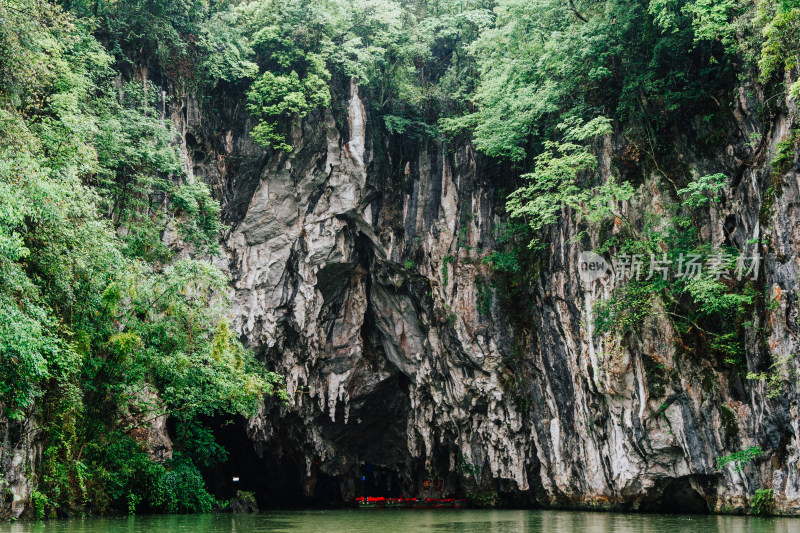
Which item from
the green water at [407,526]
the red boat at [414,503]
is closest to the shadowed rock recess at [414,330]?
the red boat at [414,503]

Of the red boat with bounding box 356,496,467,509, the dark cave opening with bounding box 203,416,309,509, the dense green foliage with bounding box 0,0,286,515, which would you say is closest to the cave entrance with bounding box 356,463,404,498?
the red boat with bounding box 356,496,467,509

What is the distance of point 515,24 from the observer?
16.3 meters

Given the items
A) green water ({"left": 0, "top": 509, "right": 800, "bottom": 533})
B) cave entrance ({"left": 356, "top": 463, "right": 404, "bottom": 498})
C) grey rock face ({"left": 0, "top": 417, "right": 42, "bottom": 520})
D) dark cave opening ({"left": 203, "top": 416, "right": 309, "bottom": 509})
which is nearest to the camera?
green water ({"left": 0, "top": 509, "right": 800, "bottom": 533})

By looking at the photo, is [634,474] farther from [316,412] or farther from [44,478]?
[44,478]

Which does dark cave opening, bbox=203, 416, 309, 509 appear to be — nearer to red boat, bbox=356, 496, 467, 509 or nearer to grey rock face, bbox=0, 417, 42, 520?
red boat, bbox=356, 496, 467, 509

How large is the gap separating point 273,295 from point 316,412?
14.7ft

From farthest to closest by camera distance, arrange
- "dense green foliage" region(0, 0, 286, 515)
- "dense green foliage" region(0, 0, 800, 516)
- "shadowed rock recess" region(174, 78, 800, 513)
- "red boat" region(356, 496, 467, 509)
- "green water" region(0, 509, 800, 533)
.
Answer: "red boat" region(356, 496, 467, 509) → "shadowed rock recess" region(174, 78, 800, 513) → "dense green foliage" region(0, 0, 800, 516) → "dense green foliage" region(0, 0, 286, 515) → "green water" region(0, 509, 800, 533)

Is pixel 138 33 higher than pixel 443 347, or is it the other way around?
pixel 138 33

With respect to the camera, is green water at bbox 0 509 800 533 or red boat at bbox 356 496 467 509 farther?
red boat at bbox 356 496 467 509

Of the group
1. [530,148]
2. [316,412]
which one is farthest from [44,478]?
[530,148]

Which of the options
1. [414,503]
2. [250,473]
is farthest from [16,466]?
[250,473]

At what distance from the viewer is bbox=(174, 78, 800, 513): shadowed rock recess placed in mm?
15719

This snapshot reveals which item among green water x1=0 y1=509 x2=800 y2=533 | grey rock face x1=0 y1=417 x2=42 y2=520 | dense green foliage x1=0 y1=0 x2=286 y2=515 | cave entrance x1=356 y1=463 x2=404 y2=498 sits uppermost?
dense green foliage x1=0 y1=0 x2=286 y2=515

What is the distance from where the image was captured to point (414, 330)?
68.8 feet
